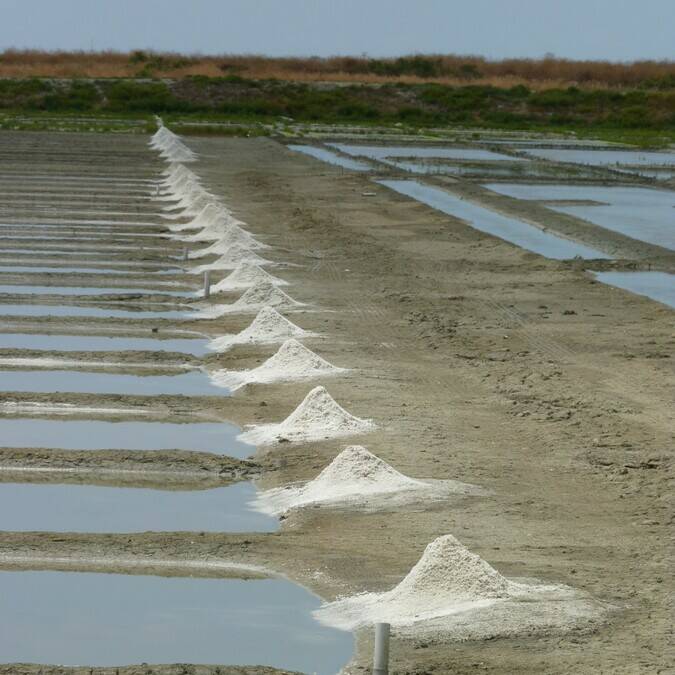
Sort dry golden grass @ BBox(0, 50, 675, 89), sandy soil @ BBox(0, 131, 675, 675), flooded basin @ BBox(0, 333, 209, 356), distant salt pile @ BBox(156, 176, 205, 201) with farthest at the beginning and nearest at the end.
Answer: dry golden grass @ BBox(0, 50, 675, 89)
distant salt pile @ BBox(156, 176, 205, 201)
flooded basin @ BBox(0, 333, 209, 356)
sandy soil @ BBox(0, 131, 675, 675)

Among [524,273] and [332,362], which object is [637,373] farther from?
[524,273]

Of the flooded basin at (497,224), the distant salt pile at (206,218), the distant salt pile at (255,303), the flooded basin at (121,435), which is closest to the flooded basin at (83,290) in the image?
the distant salt pile at (255,303)

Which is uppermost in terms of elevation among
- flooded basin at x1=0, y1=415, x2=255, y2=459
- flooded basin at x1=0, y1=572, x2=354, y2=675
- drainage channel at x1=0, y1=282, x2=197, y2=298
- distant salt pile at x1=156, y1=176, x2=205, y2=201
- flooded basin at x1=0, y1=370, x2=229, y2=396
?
flooded basin at x1=0, y1=572, x2=354, y2=675

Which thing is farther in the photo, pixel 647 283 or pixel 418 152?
pixel 418 152

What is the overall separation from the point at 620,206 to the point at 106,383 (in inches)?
575

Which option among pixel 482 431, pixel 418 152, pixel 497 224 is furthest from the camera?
pixel 418 152

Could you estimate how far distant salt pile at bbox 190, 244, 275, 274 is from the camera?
51.4 ft

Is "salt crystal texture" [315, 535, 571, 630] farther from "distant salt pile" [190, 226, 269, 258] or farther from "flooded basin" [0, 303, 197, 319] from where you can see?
"distant salt pile" [190, 226, 269, 258]

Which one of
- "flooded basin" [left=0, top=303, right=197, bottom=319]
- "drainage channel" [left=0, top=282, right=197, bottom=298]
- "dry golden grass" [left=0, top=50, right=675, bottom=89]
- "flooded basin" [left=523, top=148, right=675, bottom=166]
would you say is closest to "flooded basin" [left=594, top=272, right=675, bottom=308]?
"drainage channel" [left=0, top=282, right=197, bottom=298]

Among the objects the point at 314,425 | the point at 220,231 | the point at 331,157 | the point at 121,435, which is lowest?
the point at 331,157

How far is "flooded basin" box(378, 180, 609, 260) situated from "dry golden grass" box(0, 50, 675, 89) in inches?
1692

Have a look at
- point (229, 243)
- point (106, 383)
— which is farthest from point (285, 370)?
point (229, 243)

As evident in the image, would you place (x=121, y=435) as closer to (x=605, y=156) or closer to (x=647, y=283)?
(x=647, y=283)

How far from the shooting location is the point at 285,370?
1036cm
